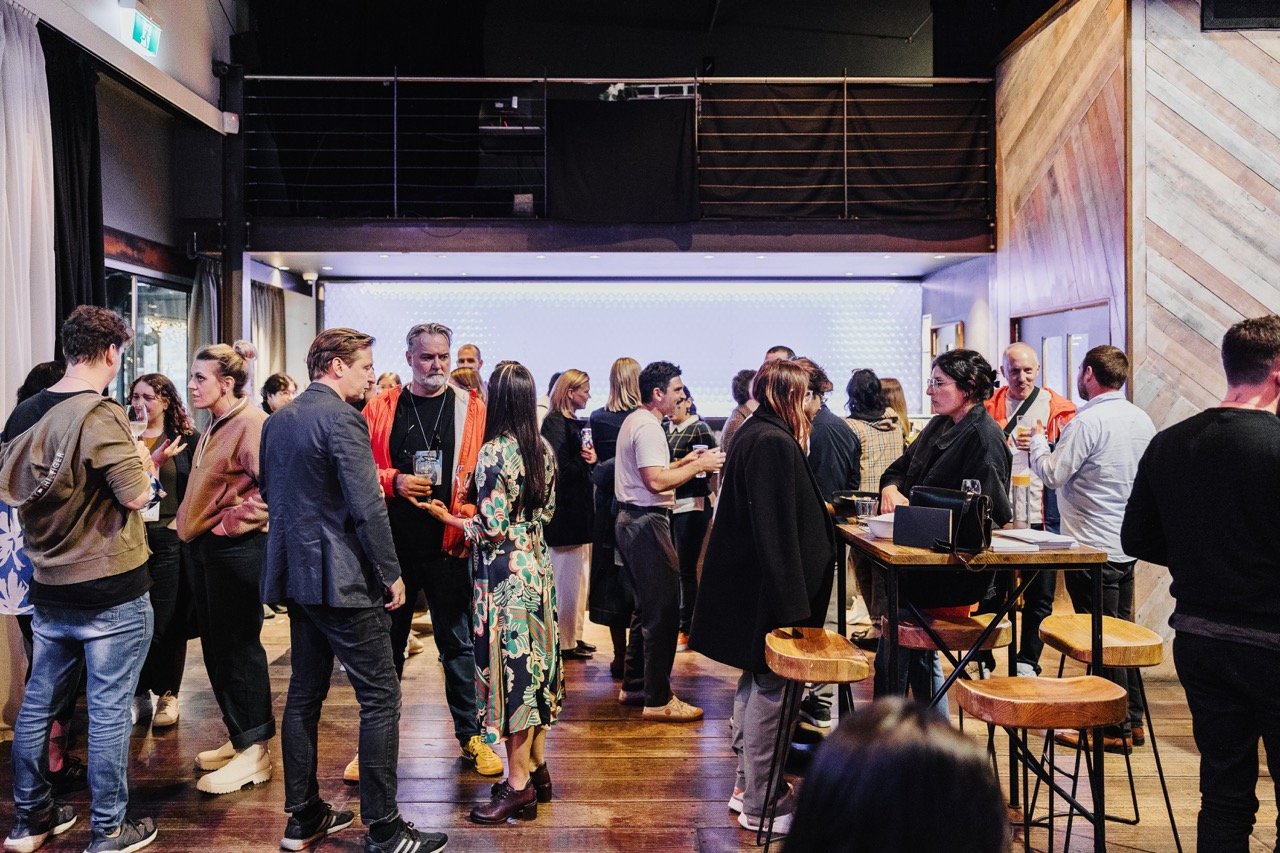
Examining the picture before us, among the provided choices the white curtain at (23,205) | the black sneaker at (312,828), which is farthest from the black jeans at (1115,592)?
the white curtain at (23,205)

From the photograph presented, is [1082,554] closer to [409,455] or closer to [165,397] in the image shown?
[409,455]

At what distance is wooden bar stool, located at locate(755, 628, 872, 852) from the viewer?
9.36ft

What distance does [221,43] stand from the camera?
7777mm

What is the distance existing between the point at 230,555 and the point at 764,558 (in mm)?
2143

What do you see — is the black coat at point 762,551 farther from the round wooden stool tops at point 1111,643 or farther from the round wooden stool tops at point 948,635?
the round wooden stool tops at point 1111,643

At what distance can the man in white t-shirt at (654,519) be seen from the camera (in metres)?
4.25

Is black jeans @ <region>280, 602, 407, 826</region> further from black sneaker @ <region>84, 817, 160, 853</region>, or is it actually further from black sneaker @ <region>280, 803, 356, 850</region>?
black sneaker @ <region>84, 817, 160, 853</region>

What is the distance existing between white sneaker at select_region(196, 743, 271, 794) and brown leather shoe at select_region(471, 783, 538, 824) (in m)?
0.98

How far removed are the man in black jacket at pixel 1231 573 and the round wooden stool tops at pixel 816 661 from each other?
89cm

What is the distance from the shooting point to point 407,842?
3047mm

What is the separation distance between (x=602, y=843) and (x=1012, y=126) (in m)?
6.12

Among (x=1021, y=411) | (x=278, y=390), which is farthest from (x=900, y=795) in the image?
(x=278, y=390)

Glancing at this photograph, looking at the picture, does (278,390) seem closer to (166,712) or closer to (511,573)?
(166,712)

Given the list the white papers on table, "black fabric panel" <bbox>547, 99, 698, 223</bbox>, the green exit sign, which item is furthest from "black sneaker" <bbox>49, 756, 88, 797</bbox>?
"black fabric panel" <bbox>547, 99, 698, 223</bbox>
